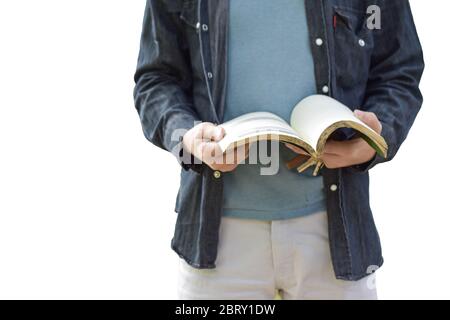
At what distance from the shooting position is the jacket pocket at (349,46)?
1.07m

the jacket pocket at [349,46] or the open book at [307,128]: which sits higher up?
the jacket pocket at [349,46]

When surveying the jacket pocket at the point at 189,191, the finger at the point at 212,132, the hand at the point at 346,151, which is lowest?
the jacket pocket at the point at 189,191

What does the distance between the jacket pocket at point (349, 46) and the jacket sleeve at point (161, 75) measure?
26cm

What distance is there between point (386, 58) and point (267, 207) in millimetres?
351

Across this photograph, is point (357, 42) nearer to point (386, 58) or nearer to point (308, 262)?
point (386, 58)

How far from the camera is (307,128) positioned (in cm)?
96

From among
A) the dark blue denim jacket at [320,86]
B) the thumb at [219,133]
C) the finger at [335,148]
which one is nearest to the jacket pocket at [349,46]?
the dark blue denim jacket at [320,86]

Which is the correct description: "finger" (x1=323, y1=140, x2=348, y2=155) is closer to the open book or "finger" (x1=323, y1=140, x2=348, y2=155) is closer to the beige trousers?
the open book

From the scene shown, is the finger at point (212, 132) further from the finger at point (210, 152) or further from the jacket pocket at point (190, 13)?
the jacket pocket at point (190, 13)

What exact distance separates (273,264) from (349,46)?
40cm

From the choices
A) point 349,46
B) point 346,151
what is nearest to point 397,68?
point 349,46

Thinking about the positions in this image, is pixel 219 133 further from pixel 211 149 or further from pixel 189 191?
pixel 189 191

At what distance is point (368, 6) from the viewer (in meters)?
1.10
